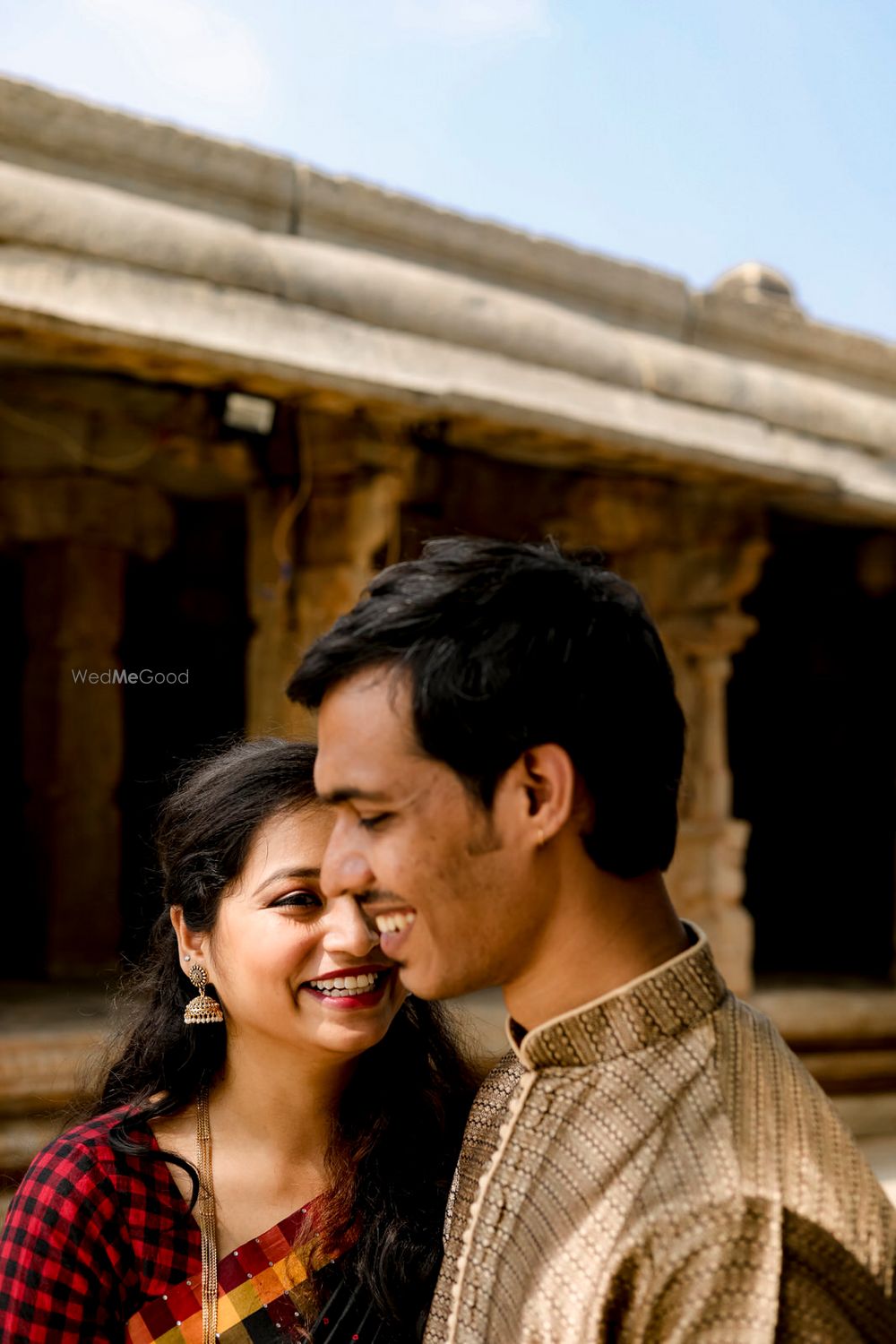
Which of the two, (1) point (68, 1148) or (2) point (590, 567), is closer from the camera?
(2) point (590, 567)

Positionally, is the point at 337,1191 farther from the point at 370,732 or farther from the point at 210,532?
the point at 210,532

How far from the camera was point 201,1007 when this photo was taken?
1.89m

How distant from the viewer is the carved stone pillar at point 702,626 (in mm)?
5309

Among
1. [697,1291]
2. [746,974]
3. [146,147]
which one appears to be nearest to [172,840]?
[697,1291]

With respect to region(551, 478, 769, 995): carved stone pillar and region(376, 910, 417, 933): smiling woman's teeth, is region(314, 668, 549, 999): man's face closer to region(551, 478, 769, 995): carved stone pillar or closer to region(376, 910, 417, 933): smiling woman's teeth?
region(376, 910, 417, 933): smiling woman's teeth

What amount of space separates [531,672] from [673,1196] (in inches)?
17.8

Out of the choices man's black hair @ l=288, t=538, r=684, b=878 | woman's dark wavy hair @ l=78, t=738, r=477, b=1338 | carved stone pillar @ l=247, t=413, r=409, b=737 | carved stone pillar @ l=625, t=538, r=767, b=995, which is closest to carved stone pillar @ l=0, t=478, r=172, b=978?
carved stone pillar @ l=247, t=413, r=409, b=737

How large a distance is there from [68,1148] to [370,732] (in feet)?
2.66

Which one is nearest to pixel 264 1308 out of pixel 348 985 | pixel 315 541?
pixel 348 985

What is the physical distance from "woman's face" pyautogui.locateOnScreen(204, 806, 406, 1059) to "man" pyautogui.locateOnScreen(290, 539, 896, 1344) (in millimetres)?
419

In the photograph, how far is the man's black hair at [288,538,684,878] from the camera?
1.19m

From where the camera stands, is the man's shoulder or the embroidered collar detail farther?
the embroidered collar detail

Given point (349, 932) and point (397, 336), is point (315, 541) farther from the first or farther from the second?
point (349, 932)

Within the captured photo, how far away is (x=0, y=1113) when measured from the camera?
4.07 m
